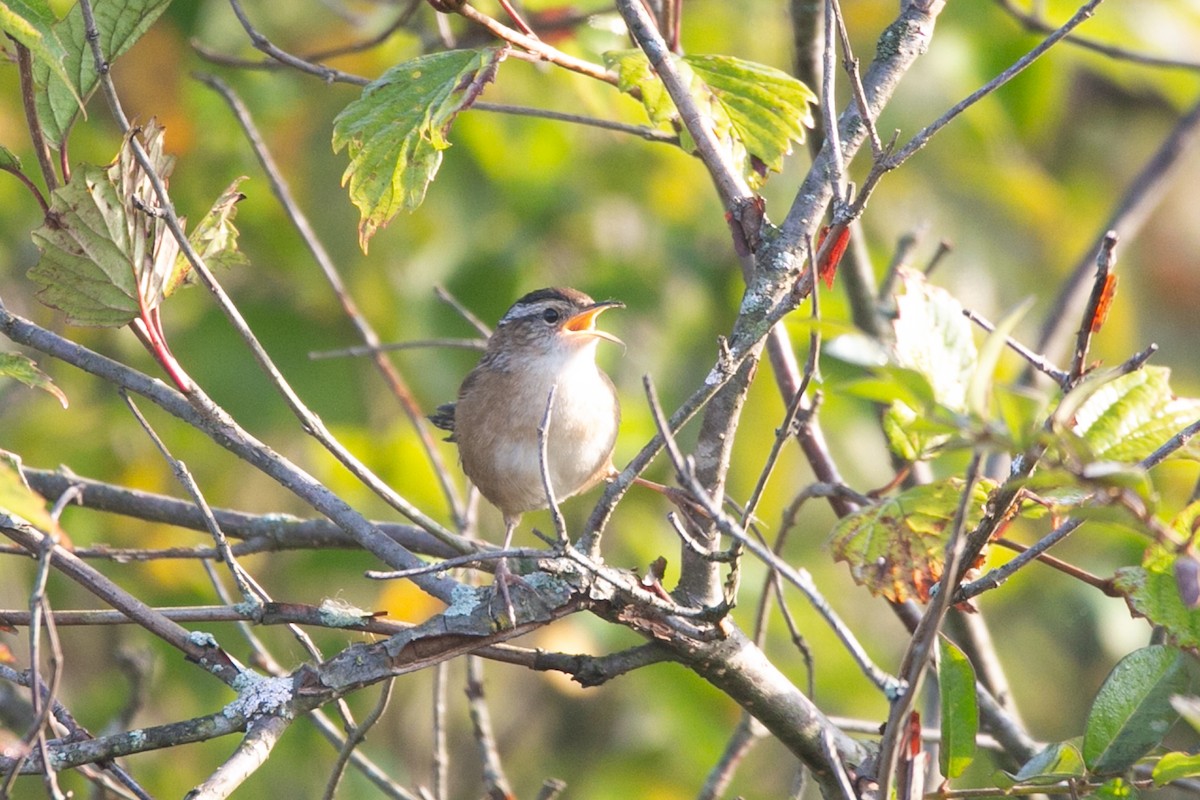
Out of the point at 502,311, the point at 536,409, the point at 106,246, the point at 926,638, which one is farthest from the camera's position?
the point at 502,311

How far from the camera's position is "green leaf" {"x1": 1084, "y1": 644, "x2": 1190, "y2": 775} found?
2.25 m

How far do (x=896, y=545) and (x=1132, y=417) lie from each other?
0.60 m

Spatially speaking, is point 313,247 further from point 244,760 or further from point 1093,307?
point 1093,307

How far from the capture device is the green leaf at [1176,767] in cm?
204

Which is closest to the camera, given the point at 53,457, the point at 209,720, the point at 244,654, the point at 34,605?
the point at 34,605

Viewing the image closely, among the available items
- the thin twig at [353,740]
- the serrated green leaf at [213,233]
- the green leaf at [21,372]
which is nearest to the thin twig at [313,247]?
the serrated green leaf at [213,233]

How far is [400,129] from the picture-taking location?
8.19ft

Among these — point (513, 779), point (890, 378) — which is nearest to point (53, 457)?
point (513, 779)

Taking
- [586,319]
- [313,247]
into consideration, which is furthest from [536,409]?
[313,247]

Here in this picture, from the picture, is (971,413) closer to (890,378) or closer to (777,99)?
(890,378)

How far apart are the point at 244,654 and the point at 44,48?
111 inches

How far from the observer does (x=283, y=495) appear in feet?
20.0

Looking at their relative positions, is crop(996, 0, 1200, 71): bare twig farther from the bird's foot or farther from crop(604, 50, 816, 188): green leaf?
the bird's foot

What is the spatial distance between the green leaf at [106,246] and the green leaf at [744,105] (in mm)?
992
